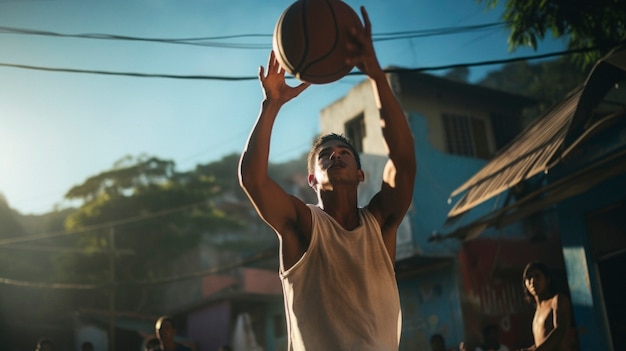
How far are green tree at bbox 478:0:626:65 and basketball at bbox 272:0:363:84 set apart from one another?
356 inches

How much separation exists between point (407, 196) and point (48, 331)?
2789 cm

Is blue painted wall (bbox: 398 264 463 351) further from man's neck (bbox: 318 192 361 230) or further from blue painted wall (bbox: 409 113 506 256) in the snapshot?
man's neck (bbox: 318 192 361 230)

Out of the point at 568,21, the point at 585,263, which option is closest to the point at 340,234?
the point at 585,263

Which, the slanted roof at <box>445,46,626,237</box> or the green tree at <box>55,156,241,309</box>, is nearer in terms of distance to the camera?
the slanted roof at <box>445,46,626,237</box>

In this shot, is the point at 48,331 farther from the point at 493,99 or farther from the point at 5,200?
the point at 493,99

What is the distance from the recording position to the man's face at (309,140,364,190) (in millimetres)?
2941

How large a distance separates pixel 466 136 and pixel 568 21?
7.96 meters

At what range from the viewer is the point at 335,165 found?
2941mm

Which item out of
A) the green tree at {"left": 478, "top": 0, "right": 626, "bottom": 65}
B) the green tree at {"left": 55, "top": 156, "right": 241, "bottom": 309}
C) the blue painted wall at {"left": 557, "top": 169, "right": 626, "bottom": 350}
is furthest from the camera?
the green tree at {"left": 55, "top": 156, "right": 241, "bottom": 309}

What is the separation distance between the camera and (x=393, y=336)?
270cm

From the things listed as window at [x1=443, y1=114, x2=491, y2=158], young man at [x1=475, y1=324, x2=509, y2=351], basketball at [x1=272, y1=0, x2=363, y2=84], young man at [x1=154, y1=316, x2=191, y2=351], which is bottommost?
young man at [x1=475, y1=324, x2=509, y2=351]

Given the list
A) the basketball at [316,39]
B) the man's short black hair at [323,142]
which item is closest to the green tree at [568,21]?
the basketball at [316,39]

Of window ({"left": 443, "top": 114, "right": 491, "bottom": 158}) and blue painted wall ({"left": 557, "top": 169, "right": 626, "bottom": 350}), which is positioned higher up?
window ({"left": 443, "top": 114, "right": 491, "bottom": 158})

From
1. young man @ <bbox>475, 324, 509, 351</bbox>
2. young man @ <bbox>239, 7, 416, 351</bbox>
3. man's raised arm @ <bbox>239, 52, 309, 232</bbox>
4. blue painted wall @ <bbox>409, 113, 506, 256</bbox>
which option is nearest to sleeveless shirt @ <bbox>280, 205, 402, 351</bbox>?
young man @ <bbox>239, 7, 416, 351</bbox>
